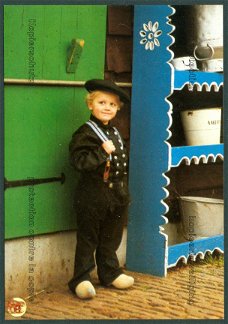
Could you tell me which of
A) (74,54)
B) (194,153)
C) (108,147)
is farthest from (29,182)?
(194,153)

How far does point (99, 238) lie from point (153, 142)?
791 millimetres

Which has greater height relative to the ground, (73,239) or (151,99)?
(151,99)

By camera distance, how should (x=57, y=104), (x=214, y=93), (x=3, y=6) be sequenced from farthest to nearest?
(x=214, y=93) < (x=57, y=104) < (x=3, y=6)

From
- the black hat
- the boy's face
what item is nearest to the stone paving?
the boy's face

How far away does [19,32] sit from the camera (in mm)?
4305

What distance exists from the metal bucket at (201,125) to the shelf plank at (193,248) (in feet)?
2.47

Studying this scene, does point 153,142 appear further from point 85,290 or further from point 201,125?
point 85,290

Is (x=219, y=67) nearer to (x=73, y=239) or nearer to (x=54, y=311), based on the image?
(x=73, y=239)

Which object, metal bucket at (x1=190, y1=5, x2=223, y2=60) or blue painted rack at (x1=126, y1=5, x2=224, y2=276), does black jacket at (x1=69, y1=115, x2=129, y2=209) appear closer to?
blue painted rack at (x1=126, y1=5, x2=224, y2=276)

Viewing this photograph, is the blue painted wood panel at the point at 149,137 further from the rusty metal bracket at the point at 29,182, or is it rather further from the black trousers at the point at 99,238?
the rusty metal bracket at the point at 29,182

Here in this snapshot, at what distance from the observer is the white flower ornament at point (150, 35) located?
15.8 ft

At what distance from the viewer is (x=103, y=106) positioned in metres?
4.48

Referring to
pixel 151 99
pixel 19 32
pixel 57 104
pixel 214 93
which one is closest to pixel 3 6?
pixel 19 32

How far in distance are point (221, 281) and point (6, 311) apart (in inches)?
62.4
